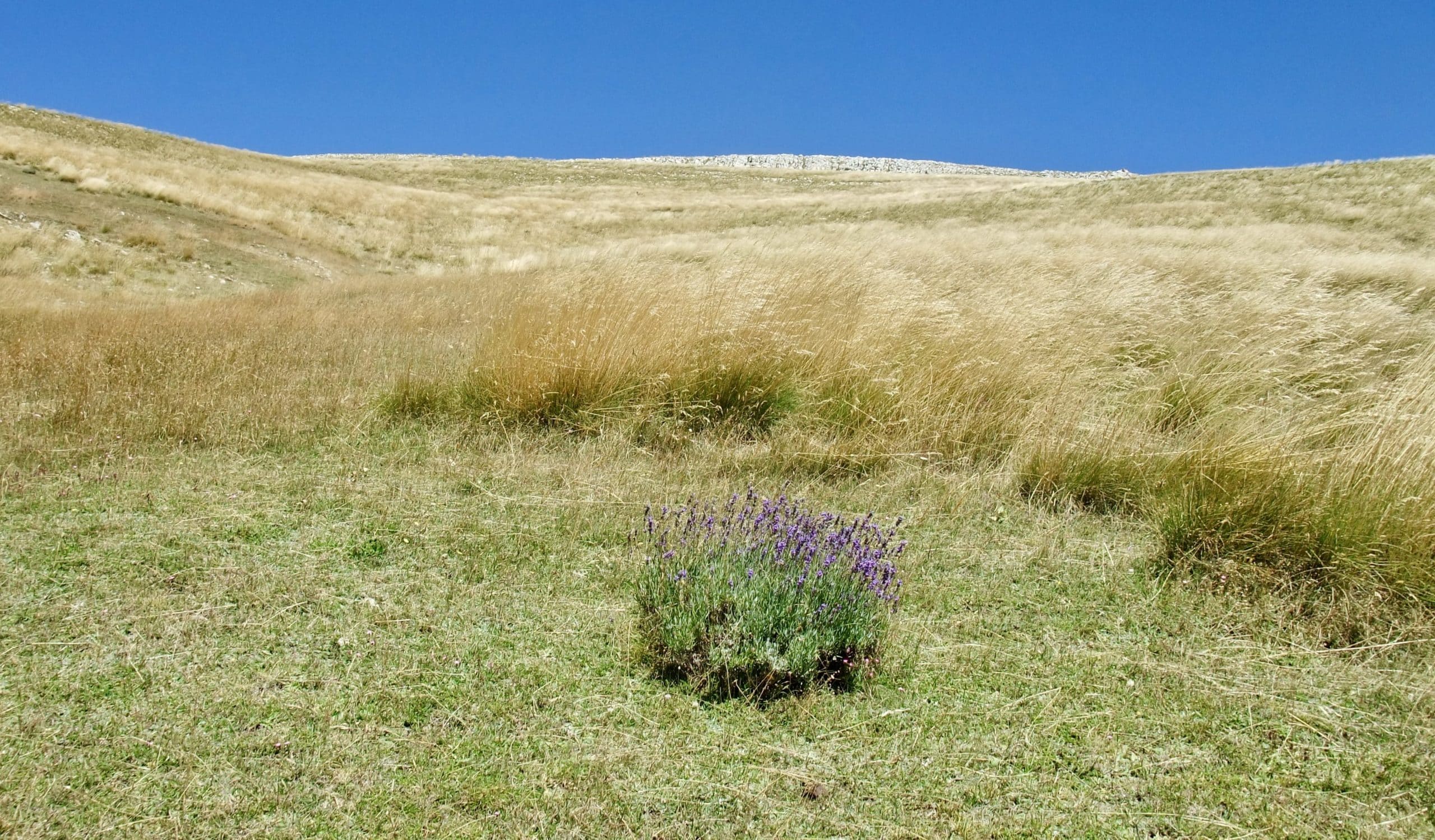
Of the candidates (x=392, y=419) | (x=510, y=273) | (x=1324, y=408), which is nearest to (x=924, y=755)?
(x=1324, y=408)

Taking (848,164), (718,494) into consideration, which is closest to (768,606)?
(718,494)

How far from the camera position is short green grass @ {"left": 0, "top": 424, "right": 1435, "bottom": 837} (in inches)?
96.7

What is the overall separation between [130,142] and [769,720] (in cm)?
4304

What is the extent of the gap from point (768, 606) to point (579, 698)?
0.78 m

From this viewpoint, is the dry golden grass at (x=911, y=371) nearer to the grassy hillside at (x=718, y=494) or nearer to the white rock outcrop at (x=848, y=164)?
the grassy hillside at (x=718, y=494)

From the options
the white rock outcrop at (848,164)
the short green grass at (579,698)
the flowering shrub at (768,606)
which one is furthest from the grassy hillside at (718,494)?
the white rock outcrop at (848,164)

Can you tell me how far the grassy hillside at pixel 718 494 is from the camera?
8.39 ft

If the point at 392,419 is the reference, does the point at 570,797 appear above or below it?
below

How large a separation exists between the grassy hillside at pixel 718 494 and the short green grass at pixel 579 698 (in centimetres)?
1

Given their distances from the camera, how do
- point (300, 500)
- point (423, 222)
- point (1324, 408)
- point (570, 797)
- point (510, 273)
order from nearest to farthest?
point (570, 797), point (300, 500), point (1324, 408), point (510, 273), point (423, 222)

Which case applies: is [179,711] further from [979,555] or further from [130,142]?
[130,142]

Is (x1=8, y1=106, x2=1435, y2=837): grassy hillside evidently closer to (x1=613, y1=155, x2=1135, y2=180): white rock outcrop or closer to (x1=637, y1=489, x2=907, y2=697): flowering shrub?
(x1=637, y1=489, x2=907, y2=697): flowering shrub

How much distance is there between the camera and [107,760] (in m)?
2.53

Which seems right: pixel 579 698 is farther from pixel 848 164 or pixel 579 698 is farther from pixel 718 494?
pixel 848 164
